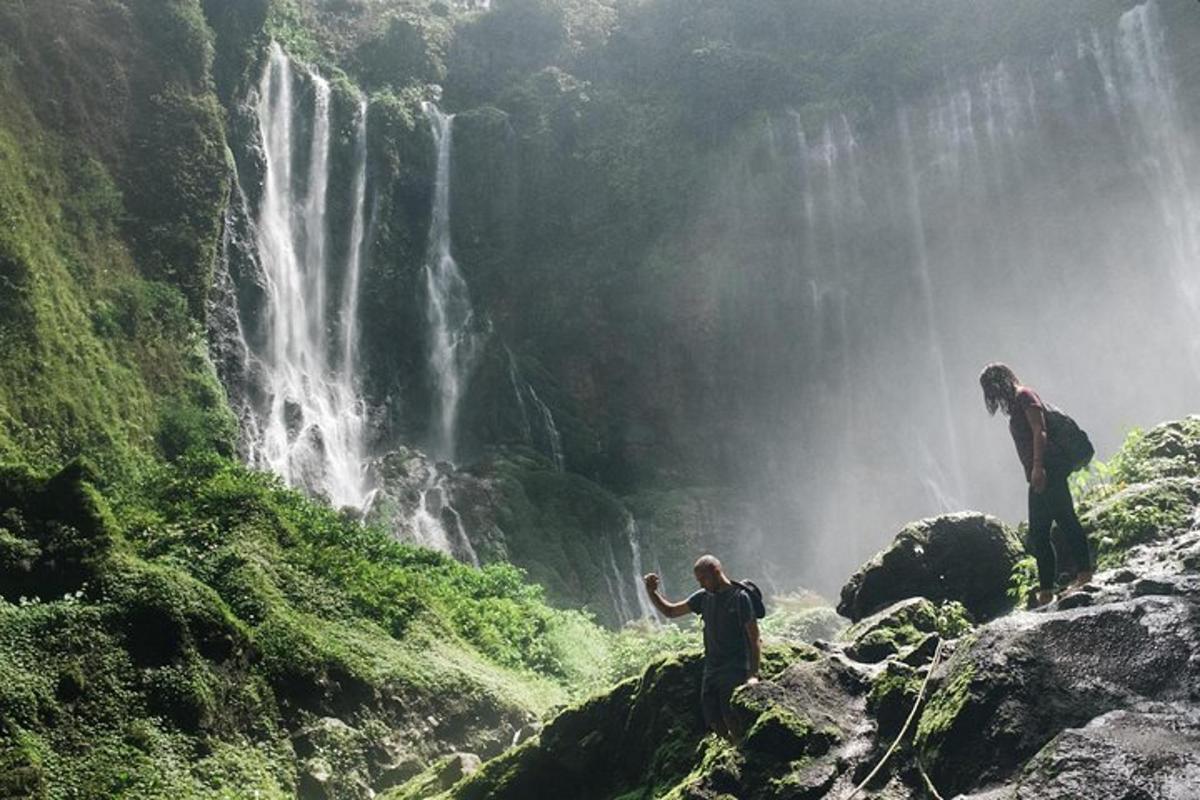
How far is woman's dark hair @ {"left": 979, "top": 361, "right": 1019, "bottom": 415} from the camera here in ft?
24.6

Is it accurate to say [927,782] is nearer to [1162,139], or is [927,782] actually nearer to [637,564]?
[637,564]

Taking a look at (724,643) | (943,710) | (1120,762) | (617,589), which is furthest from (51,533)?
(617,589)

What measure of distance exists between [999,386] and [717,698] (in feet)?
10.2

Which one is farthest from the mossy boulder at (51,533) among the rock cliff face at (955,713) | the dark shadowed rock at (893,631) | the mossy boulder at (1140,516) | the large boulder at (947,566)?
the mossy boulder at (1140,516)

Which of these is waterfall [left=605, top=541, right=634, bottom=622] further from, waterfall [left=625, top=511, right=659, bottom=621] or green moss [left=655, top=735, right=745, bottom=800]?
green moss [left=655, top=735, right=745, bottom=800]

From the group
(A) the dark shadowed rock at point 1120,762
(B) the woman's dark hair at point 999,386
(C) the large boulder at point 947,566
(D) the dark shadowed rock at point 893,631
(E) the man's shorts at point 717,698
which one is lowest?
(A) the dark shadowed rock at point 1120,762

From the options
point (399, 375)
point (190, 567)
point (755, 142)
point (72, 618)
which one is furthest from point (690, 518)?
point (72, 618)

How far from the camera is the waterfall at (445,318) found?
2830 cm

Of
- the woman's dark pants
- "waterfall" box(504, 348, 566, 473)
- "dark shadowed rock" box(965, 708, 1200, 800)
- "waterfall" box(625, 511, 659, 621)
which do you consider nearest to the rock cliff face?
"dark shadowed rock" box(965, 708, 1200, 800)

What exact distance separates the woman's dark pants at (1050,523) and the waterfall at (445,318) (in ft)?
69.9

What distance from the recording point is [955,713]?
5.25m

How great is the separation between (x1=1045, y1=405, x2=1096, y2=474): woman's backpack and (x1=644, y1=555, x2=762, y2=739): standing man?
252cm

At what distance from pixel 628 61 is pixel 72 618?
106 feet

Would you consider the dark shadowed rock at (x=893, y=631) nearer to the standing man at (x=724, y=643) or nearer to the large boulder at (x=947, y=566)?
the large boulder at (x=947, y=566)
